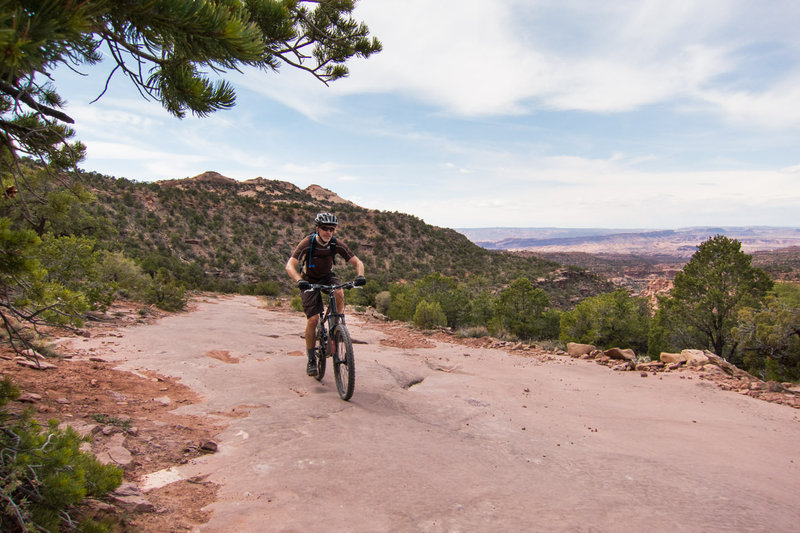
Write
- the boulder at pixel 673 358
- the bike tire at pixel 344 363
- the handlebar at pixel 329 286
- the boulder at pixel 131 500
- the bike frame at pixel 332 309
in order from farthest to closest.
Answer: the boulder at pixel 673 358
the bike frame at pixel 332 309
the handlebar at pixel 329 286
the bike tire at pixel 344 363
the boulder at pixel 131 500

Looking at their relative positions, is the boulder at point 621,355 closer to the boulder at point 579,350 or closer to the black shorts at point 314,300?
the boulder at point 579,350

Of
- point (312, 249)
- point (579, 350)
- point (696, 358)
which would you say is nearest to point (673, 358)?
point (696, 358)

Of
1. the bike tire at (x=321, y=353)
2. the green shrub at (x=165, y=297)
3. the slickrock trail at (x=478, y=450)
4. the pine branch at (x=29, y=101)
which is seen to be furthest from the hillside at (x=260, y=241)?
the pine branch at (x=29, y=101)

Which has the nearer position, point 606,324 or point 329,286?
point 329,286

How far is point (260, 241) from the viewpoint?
40.5 meters

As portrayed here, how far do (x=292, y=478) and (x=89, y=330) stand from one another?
638 cm

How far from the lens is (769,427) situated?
440cm

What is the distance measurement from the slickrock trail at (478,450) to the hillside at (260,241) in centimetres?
2282

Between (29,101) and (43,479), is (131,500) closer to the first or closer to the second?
(43,479)

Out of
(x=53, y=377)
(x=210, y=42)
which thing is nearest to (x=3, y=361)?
(x=53, y=377)

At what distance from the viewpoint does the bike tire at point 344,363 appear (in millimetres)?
4547

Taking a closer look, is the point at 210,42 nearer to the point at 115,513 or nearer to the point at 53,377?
the point at 115,513

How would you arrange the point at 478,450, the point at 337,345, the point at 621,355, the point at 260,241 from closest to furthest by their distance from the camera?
the point at 478,450 < the point at 337,345 < the point at 621,355 < the point at 260,241

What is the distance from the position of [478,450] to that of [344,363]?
73.4 inches
